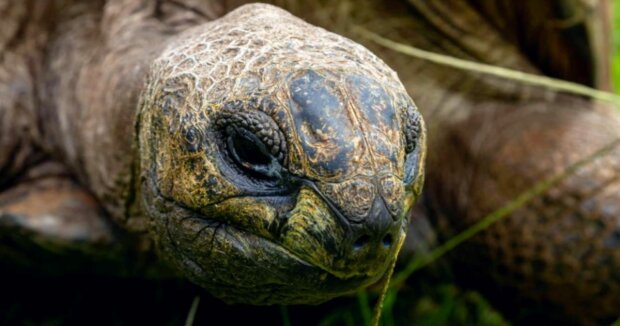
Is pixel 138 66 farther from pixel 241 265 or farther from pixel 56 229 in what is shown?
pixel 241 265

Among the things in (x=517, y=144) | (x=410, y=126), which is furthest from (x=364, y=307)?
(x=410, y=126)

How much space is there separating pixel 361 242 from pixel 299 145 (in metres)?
0.19

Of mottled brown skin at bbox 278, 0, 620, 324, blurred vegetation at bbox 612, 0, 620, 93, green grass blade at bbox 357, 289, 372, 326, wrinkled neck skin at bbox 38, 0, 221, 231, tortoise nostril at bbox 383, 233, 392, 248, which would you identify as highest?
tortoise nostril at bbox 383, 233, 392, 248

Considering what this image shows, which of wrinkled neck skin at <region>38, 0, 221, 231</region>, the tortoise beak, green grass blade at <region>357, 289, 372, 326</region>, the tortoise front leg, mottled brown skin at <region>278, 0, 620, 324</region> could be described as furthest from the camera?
mottled brown skin at <region>278, 0, 620, 324</region>

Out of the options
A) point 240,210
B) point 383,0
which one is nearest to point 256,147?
point 240,210

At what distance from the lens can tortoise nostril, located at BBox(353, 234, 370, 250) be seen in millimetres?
1730

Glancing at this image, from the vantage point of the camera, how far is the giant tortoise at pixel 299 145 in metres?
1.78

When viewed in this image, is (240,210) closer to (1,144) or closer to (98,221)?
(98,221)

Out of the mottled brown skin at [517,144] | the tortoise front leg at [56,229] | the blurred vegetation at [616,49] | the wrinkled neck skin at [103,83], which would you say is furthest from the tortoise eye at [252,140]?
the blurred vegetation at [616,49]

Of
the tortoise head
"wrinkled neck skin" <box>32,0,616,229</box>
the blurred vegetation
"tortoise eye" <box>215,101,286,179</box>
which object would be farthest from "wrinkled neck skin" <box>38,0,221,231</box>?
the blurred vegetation

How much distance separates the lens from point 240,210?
6.08ft

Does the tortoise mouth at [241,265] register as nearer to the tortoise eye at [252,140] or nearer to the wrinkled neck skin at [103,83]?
the tortoise eye at [252,140]

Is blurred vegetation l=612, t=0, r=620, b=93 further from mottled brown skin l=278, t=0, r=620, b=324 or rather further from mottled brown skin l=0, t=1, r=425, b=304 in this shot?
mottled brown skin l=0, t=1, r=425, b=304

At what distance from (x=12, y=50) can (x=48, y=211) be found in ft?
1.84
